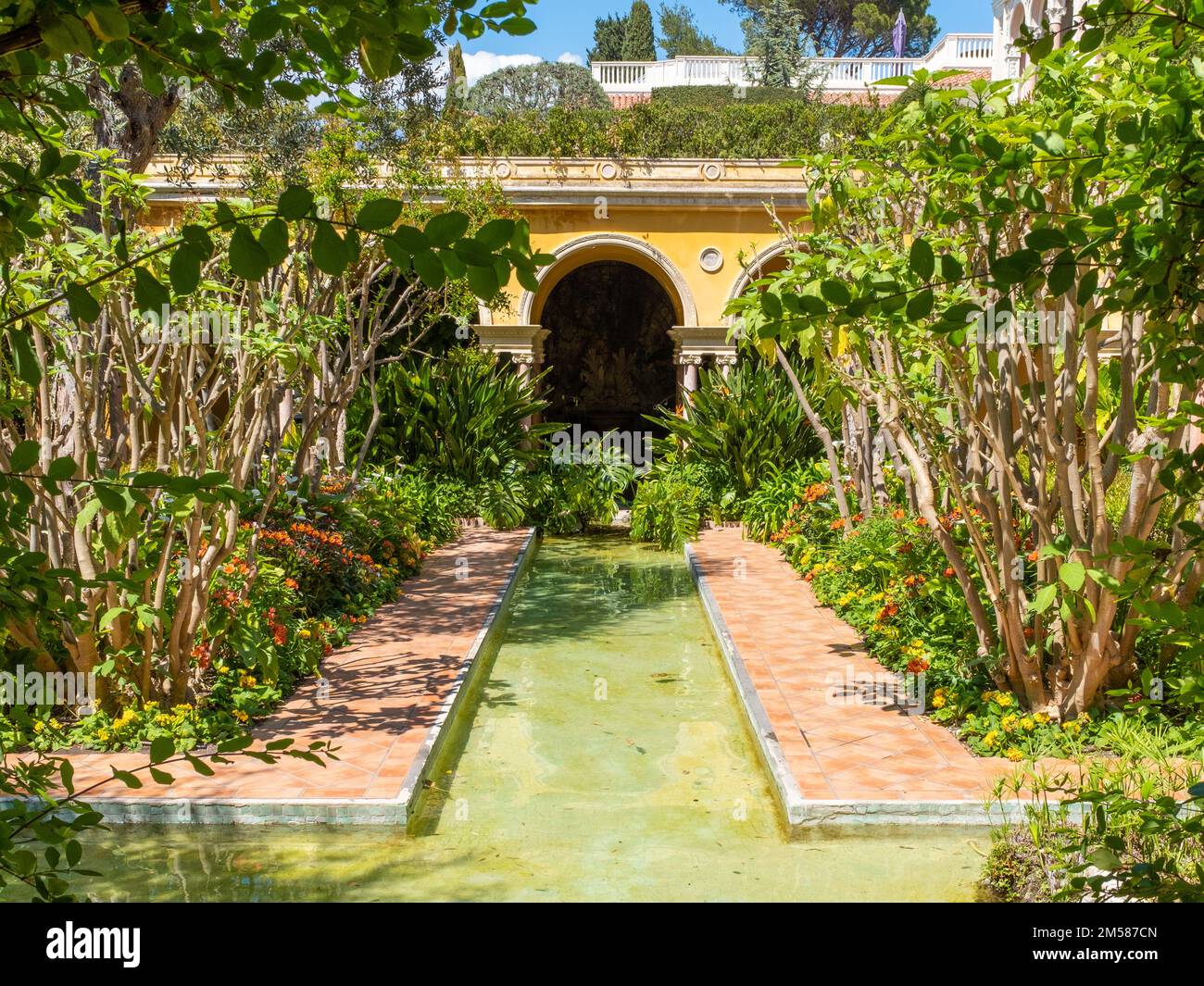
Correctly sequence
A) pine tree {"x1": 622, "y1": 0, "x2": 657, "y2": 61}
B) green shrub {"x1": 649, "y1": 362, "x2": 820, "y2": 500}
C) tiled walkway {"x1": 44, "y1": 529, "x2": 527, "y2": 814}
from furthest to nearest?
pine tree {"x1": 622, "y1": 0, "x2": 657, "y2": 61}
green shrub {"x1": 649, "y1": 362, "x2": 820, "y2": 500}
tiled walkway {"x1": 44, "y1": 529, "x2": 527, "y2": 814}

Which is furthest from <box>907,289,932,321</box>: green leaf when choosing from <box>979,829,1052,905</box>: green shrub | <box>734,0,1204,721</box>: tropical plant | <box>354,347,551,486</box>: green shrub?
<box>354,347,551,486</box>: green shrub

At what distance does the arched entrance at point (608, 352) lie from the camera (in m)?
23.0

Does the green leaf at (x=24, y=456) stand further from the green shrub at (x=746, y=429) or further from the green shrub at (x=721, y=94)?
the green shrub at (x=721, y=94)

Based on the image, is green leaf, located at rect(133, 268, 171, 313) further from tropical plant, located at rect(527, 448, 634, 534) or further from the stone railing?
the stone railing

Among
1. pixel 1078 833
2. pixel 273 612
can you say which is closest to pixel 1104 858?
pixel 1078 833

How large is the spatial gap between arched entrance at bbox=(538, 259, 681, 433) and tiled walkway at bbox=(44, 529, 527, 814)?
11764mm

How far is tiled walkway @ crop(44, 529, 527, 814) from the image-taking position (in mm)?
5668

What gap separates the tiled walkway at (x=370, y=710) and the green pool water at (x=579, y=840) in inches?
9.4

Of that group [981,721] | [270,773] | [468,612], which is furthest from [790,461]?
[270,773]

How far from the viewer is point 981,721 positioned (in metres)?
6.42

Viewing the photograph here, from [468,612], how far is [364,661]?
5.93 ft

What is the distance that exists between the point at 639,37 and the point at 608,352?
2629 centimetres

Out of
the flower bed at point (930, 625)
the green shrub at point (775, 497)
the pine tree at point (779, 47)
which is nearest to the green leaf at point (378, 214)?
the flower bed at point (930, 625)
